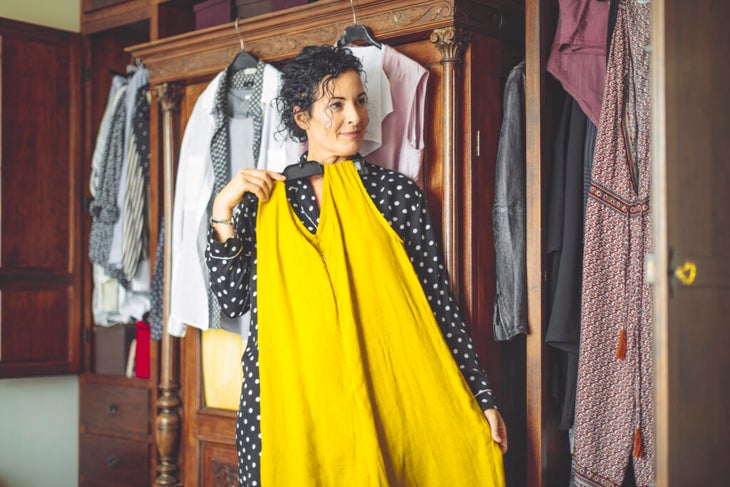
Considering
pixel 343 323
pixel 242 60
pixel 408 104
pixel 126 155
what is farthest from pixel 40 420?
pixel 408 104

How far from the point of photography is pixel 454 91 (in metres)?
2.51

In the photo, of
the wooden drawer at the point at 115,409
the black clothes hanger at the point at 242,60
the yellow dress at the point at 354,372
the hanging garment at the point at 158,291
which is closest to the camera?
the yellow dress at the point at 354,372

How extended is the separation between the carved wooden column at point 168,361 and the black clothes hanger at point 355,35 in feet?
2.70

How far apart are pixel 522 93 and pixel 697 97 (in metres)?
0.67

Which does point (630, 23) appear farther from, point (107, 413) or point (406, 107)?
point (107, 413)

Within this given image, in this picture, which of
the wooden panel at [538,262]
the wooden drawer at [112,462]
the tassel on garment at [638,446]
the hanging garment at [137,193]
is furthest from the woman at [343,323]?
the wooden drawer at [112,462]

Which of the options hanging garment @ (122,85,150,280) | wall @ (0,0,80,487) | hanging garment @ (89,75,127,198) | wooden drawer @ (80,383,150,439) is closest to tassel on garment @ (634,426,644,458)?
wooden drawer @ (80,383,150,439)

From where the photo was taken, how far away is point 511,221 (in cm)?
256

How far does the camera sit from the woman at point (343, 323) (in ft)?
7.11

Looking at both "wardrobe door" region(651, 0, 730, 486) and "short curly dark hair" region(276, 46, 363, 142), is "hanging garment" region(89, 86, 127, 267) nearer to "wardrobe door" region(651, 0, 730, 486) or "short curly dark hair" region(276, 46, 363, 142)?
"short curly dark hair" region(276, 46, 363, 142)

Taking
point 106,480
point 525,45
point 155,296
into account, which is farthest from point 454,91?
point 106,480

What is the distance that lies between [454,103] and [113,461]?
2.13m

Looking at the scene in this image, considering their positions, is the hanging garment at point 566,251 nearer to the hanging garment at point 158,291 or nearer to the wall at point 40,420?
the hanging garment at point 158,291

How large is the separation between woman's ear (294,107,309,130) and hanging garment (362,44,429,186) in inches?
9.0
